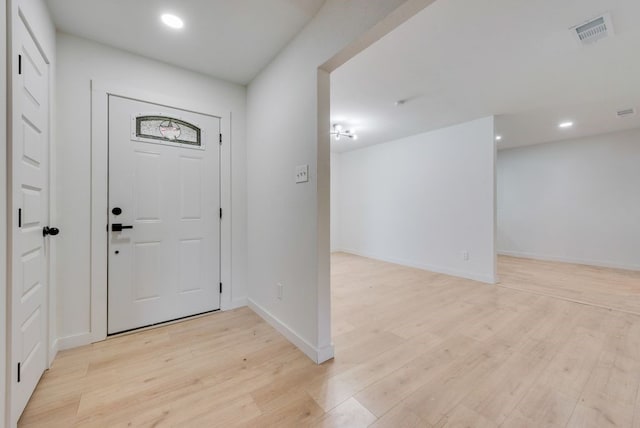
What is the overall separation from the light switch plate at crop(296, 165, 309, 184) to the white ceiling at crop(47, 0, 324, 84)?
112cm

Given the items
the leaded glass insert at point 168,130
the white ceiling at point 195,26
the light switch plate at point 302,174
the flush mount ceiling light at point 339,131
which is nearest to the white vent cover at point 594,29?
the white ceiling at point 195,26

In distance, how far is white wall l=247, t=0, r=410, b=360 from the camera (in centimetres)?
181

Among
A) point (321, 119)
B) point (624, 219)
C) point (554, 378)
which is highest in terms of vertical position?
point (321, 119)

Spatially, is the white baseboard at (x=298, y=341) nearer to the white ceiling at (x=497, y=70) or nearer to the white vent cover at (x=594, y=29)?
the white ceiling at (x=497, y=70)

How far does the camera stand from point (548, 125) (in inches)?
173

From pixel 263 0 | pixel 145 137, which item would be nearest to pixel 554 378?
pixel 263 0

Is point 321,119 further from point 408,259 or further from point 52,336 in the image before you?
point 408,259

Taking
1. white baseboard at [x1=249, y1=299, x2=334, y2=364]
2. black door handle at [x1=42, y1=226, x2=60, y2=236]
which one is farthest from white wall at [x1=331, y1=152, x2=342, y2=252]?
black door handle at [x1=42, y1=226, x2=60, y2=236]

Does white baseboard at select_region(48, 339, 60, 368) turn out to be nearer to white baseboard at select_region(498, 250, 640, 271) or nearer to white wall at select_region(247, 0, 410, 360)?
white wall at select_region(247, 0, 410, 360)

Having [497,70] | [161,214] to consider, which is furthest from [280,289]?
[497,70]

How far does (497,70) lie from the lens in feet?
8.47

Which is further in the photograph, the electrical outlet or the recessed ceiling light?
the electrical outlet

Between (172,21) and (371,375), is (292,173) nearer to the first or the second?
(172,21)

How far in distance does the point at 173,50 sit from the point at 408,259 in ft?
15.6
